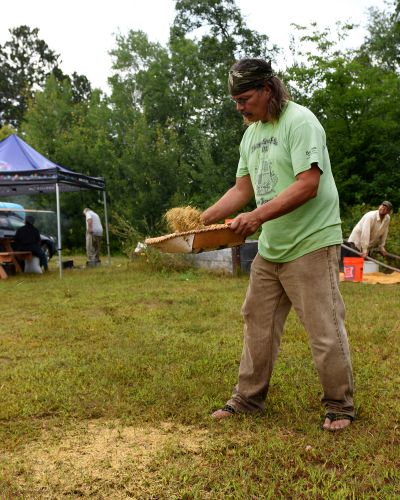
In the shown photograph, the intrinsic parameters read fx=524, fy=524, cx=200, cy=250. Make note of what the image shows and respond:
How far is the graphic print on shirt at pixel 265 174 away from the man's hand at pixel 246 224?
9.6 inches

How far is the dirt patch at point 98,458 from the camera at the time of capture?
7.50 feet

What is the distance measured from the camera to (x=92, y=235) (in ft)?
45.1

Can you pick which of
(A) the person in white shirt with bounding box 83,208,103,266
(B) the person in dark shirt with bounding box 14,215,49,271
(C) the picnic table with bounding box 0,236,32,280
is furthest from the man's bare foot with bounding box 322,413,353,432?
(A) the person in white shirt with bounding box 83,208,103,266

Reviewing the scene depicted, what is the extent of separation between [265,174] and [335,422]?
1375 mm

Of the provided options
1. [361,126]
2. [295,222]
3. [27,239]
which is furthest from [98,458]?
[361,126]

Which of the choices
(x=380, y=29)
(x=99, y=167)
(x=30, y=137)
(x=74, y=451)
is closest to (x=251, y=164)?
(x=74, y=451)

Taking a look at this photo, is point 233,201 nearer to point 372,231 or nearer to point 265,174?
point 265,174

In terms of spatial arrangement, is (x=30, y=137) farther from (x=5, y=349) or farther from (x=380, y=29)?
(x=5, y=349)

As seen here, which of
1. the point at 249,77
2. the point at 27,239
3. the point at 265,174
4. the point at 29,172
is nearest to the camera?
the point at 249,77

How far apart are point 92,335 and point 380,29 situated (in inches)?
956

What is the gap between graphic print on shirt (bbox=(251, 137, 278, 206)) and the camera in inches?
107

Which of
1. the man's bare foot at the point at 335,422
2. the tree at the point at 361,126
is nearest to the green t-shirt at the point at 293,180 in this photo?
the man's bare foot at the point at 335,422

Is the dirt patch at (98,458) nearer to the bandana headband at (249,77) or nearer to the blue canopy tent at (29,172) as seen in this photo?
the bandana headband at (249,77)

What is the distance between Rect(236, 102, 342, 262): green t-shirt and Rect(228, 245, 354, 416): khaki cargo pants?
0.25ft
